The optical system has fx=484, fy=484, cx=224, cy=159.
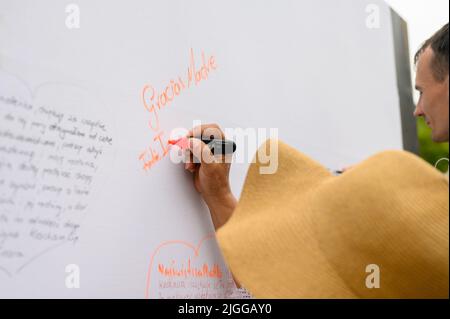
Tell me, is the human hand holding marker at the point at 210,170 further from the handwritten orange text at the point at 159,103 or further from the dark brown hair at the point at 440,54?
the dark brown hair at the point at 440,54

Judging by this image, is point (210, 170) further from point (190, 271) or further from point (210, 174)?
point (190, 271)

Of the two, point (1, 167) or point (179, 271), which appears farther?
point (179, 271)

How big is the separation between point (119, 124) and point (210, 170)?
0.16 meters

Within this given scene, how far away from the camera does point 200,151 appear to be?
28.2 inches

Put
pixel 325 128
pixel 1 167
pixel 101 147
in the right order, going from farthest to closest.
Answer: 1. pixel 325 128
2. pixel 101 147
3. pixel 1 167

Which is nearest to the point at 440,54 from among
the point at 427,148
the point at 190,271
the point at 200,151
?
the point at 200,151

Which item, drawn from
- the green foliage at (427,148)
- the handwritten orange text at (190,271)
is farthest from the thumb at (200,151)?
the green foliage at (427,148)

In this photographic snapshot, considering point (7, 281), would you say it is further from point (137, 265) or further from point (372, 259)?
point (372, 259)

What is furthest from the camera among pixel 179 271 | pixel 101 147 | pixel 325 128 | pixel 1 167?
pixel 325 128

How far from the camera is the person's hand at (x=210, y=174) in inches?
28.5

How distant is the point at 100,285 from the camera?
603 mm

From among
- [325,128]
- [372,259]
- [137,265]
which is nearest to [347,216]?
[372,259]

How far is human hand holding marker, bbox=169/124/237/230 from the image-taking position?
725 mm
